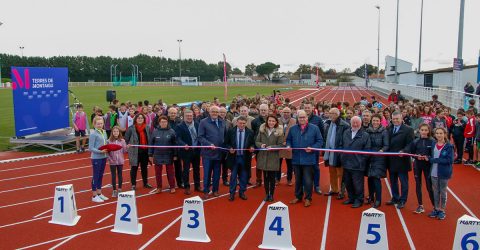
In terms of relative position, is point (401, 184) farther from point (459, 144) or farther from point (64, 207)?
point (64, 207)

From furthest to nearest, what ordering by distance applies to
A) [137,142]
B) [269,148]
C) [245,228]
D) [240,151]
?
[137,142] → [240,151] → [269,148] → [245,228]

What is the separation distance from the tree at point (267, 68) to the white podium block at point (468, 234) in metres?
140

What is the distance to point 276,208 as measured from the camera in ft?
21.1

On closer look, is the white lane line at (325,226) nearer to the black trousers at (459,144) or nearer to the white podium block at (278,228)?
the white podium block at (278,228)

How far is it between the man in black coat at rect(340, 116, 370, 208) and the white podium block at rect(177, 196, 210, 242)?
3133mm

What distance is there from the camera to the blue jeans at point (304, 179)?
8578 mm

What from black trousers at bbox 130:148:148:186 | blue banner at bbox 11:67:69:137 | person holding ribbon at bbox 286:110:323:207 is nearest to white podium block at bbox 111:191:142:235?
black trousers at bbox 130:148:148:186

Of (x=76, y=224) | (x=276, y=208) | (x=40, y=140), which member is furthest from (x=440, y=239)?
(x=40, y=140)

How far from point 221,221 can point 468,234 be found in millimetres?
3833

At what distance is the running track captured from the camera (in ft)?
22.1

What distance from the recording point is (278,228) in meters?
6.50

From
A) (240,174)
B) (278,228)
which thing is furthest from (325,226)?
(240,174)

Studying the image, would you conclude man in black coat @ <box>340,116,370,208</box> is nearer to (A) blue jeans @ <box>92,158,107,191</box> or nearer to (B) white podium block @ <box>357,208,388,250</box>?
(B) white podium block @ <box>357,208,388,250</box>

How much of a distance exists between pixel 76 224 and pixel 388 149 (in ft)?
18.8
